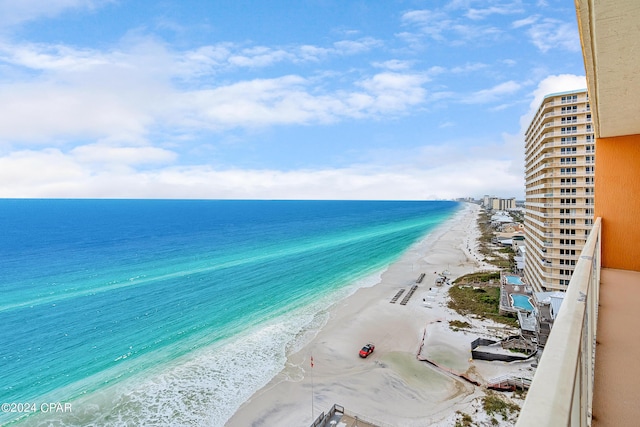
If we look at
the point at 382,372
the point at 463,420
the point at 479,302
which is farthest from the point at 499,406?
the point at 479,302

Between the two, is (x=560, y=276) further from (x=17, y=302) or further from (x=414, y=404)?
(x=17, y=302)

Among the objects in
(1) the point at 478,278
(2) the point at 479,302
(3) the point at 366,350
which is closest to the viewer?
(3) the point at 366,350

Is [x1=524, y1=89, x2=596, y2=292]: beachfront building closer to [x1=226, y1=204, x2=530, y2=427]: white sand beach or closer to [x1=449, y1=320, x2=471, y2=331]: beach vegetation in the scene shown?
[x1=449, y1=320, x2=471, y2=331]: beach vegetation

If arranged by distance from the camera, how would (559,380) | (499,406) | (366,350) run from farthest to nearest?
(366,350)
(499,406)
(559,380)

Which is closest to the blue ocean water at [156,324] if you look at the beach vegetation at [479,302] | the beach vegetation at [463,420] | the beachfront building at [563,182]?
the beach vegetation at [463,420]

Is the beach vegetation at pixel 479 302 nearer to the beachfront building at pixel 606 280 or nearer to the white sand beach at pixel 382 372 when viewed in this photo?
the white sand beach at pixel 382 372

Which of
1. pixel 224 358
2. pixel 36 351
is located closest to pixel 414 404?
pixel 224 358

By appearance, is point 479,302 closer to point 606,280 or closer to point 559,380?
point 606,280
